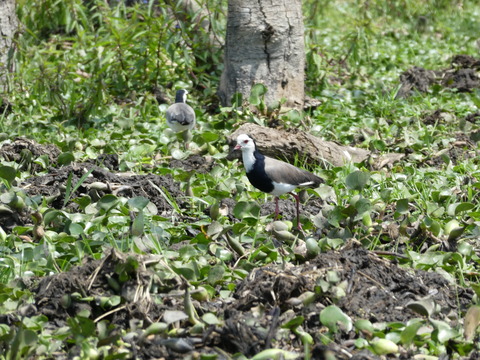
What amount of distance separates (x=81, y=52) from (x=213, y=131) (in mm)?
3057

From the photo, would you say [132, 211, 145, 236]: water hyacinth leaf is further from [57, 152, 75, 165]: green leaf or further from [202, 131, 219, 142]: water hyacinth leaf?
[202, 131, 219, 142]: water hyacinth leaf

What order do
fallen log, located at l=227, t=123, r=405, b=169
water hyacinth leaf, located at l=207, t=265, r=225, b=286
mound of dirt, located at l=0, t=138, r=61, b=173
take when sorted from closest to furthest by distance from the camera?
water hyacinth leaf, located at l=207, t=265, r=225, b=286
mound of dirt, located at l=0, t=138, r=61, b=173
fallen log, located at l=227, t=123, r=405, b=169

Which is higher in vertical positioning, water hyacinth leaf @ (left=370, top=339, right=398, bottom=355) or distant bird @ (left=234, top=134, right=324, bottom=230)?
distant bird @ (left=234, top=134, right=324, bottom=230)

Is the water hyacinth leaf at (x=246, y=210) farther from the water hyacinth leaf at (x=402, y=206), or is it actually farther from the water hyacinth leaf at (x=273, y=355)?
the water hyacinth leaf at (x=273, y=355)

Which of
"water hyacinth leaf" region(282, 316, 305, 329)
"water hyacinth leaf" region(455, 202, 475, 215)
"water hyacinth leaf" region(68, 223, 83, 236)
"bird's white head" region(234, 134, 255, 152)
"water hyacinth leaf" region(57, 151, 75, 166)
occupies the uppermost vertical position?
"bird's white head" region(234, 134, 255, 152)

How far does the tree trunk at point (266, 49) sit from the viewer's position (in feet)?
24.3

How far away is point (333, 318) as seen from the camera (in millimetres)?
3537

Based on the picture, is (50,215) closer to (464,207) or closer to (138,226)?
(138,226)

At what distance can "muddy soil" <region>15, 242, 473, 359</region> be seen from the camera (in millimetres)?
3420

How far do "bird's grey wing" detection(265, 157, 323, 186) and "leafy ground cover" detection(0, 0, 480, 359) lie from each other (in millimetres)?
150

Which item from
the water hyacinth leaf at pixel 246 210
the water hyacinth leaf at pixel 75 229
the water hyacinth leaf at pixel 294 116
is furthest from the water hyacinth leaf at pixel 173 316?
the water hyacinth leaf at pixel 294 116

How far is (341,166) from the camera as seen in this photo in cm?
625

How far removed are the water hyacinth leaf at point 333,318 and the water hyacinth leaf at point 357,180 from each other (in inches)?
60.9

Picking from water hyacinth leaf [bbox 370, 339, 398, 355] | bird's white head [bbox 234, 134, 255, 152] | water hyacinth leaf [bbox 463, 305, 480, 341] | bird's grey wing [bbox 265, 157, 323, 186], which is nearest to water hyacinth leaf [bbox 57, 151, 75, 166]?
bird's white head [bbox 234, 134, 255, 152]
